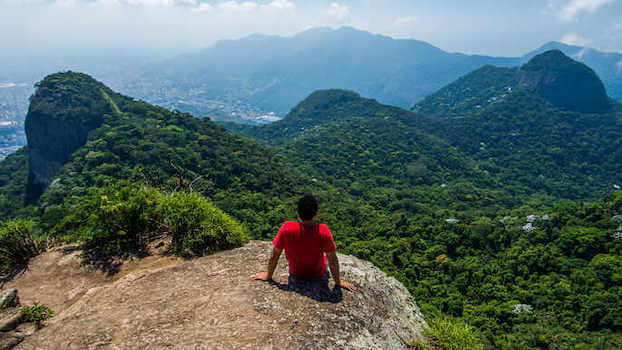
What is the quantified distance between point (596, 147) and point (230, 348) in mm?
115561

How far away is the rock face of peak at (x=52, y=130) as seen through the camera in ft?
149

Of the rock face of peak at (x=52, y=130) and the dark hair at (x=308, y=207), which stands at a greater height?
the dark hair at (x=308, y=207)

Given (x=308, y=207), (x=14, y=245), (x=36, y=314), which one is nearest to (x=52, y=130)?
(x=14, y=245)

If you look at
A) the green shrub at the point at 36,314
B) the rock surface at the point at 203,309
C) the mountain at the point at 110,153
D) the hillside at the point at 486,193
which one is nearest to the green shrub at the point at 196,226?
the rock surface at the point at 203,309

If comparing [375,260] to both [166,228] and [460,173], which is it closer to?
[166,228]

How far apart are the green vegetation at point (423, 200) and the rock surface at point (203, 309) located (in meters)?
0.82

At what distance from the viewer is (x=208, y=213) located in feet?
22.7

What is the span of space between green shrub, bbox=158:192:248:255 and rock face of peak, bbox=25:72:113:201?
5246 centimetres

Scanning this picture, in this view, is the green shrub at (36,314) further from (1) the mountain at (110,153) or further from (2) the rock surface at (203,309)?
(1) the mountain at (110,153)

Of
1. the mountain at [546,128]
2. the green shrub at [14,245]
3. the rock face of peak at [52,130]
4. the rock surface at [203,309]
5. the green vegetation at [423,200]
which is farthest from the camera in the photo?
the mountain at [546,128]

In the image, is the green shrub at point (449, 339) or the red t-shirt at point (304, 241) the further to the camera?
the green shrub at point (449, 339)

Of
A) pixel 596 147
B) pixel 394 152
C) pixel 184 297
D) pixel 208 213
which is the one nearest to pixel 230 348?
pixel 184 297

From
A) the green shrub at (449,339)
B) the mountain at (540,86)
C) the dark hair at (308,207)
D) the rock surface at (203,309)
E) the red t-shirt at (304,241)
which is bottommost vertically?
the green shrub at (449,339)

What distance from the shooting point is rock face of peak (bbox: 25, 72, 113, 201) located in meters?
45.3
